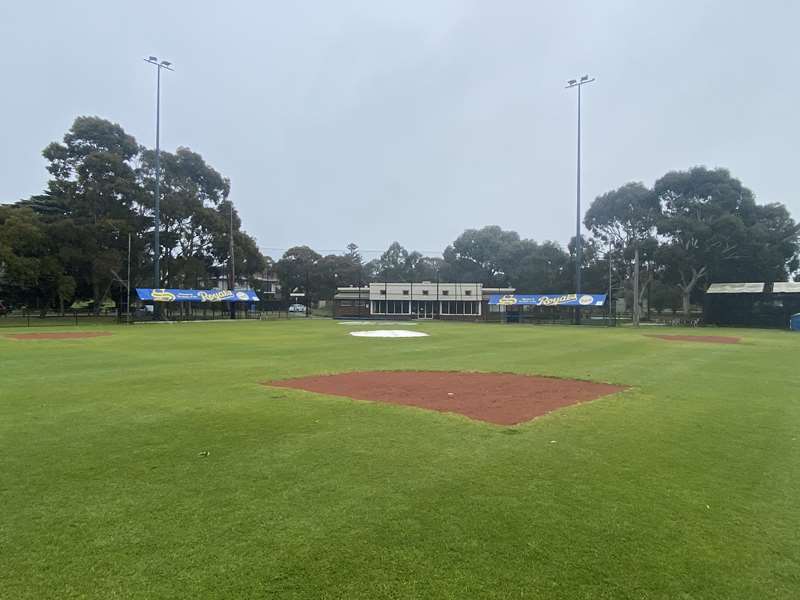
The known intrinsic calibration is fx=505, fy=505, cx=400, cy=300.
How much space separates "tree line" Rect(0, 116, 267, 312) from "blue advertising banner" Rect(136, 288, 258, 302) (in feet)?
10.2

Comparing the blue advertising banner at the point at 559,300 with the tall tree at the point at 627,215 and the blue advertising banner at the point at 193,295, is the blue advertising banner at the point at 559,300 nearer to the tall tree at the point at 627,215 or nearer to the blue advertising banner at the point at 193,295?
the tall tree at the point at 627,215

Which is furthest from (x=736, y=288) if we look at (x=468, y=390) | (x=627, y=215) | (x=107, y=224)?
(x=107, y=224)

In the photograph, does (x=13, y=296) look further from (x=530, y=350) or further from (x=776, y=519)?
(x=776, y=519)

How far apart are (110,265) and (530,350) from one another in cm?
4560

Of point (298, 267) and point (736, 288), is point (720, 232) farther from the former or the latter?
point (298, 267)

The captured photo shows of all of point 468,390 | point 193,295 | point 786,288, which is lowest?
point 468,390

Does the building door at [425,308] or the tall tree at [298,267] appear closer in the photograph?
the building door at [425,308]

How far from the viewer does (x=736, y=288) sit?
53.2 m

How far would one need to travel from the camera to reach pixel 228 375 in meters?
13.8

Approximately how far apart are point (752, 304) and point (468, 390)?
52813 millimetres

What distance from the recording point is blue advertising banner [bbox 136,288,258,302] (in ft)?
165

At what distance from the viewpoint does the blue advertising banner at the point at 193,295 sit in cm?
5044

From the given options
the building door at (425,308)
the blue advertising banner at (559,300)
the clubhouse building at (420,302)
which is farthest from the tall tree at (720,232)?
the building door at (425,308)

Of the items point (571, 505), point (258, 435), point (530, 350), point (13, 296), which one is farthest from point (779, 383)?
point (13, 296)
